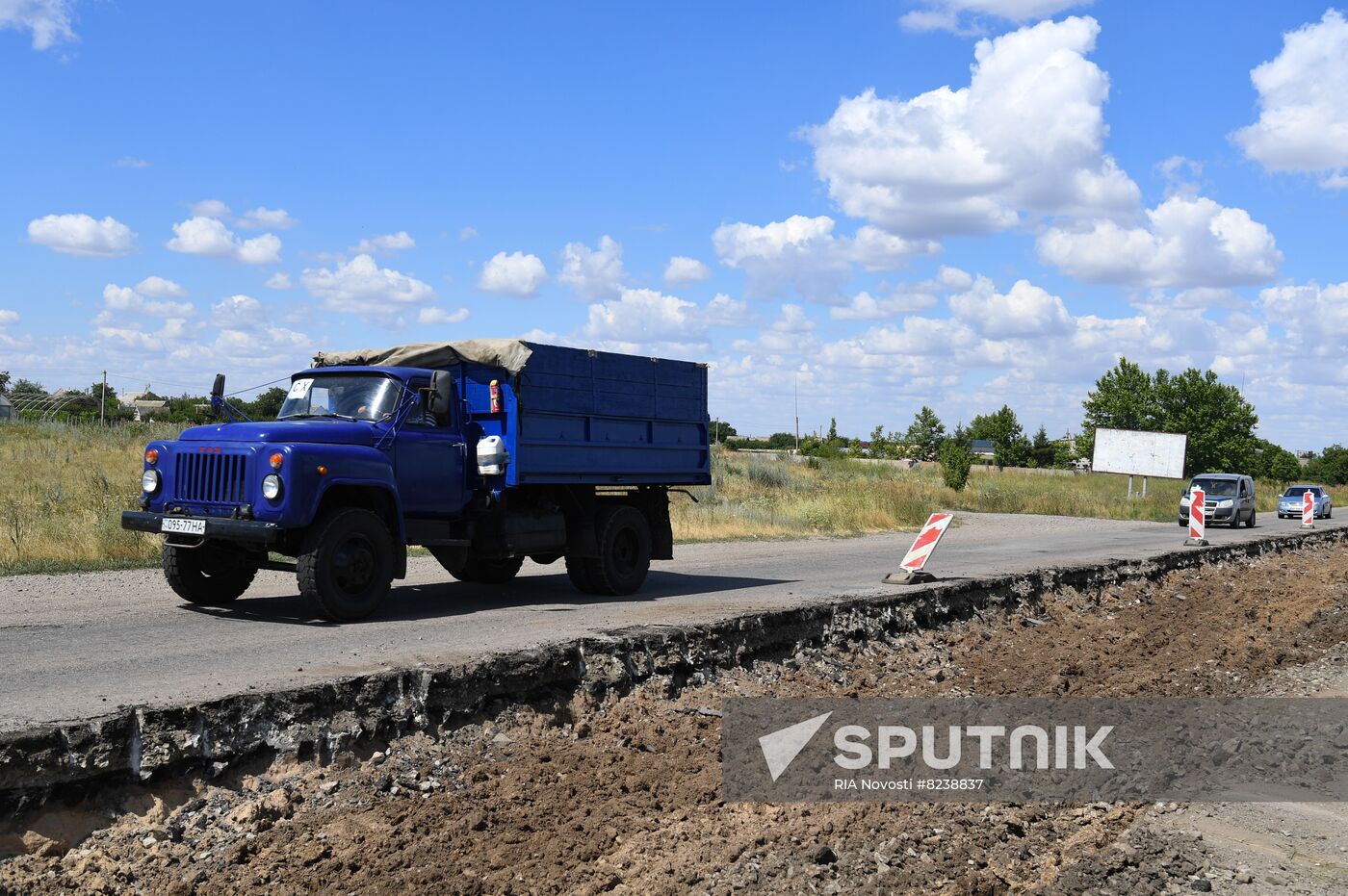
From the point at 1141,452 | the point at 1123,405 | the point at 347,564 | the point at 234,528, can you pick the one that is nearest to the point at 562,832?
the point at 347,564

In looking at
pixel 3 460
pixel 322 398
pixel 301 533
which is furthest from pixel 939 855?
pixel 3 460

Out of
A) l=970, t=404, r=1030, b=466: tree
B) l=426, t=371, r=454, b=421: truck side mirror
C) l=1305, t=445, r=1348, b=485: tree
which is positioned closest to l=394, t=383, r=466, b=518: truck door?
l=426, t=371, r=454, b=421: truck side mirror

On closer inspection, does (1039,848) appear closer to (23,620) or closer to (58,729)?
(58,729)

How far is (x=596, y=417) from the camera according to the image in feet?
Answer: 38.2

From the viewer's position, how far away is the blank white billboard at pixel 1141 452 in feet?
187

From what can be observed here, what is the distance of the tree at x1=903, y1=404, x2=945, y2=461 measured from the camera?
106 metres

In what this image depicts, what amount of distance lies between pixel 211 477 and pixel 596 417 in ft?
12.7

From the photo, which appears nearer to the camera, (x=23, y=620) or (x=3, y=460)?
(x=23, y=620)

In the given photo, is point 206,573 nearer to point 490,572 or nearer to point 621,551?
point 490,572

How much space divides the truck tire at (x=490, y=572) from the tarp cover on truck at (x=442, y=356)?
2.53m

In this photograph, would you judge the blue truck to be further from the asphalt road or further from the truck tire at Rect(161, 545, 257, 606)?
the asphalt road

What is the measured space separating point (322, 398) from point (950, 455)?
37720 millimetres

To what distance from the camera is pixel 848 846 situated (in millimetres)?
4992

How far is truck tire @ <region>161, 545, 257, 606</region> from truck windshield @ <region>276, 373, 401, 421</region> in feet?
4.29
